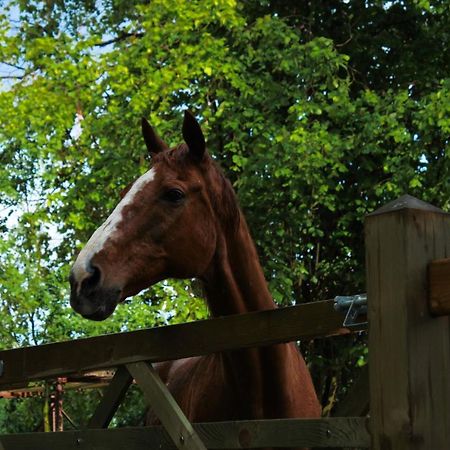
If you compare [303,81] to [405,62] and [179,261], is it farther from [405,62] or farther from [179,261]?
[179,261]

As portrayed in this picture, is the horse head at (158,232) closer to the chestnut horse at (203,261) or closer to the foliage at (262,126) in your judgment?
the chestnut horse at (203,261)

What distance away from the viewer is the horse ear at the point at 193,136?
13.6 feet

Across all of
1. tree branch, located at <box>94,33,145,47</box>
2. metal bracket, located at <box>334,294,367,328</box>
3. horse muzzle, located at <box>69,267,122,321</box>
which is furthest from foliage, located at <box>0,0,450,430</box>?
metal bracket, located at <box>334,294,367,328</box>

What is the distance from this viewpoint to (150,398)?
3.03 meters

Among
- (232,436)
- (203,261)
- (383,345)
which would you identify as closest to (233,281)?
(203,261)

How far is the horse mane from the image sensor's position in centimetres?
420

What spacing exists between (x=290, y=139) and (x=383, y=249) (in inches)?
391

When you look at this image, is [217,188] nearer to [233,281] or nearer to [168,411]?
[233,281]

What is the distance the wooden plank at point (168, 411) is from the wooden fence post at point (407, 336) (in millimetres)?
769

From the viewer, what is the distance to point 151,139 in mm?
4625

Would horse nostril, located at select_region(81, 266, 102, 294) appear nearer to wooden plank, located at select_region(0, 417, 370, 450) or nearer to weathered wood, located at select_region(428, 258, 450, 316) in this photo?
wooden plank, located at select_region(0, 417, 370, 450)

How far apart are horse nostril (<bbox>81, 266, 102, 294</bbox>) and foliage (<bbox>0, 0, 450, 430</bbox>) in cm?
849

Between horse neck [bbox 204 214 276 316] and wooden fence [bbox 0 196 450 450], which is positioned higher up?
horse neck [bbox 204 214 276 316]

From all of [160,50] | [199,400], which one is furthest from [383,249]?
[160,50]
